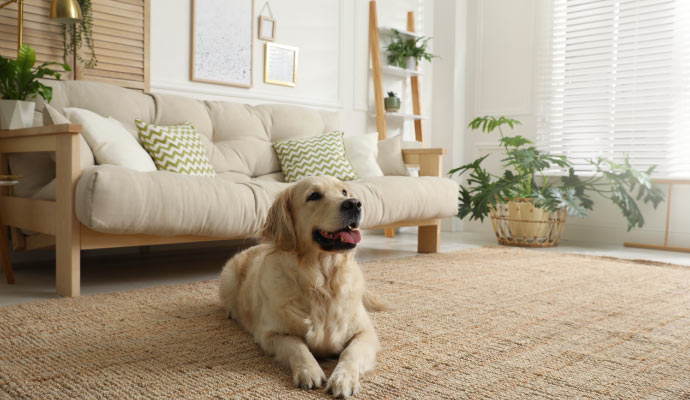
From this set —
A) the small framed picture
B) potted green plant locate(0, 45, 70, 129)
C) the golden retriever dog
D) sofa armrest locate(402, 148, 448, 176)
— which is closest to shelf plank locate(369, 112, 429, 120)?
sofa armrest locate(402, 148, 448, 176)

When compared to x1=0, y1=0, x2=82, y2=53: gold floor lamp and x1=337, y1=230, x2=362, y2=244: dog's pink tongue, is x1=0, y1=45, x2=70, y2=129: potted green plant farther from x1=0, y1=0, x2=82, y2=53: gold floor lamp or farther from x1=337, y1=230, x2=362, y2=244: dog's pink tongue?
x1=337, y1=230, x2=362, y2=244: dog's pink tongue

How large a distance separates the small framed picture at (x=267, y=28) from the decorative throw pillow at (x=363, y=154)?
994mm

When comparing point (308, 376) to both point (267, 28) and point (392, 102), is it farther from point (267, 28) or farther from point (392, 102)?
point (392, 102)

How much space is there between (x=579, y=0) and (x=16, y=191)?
14.5 ft

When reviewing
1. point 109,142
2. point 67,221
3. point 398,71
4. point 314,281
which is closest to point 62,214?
point 67,221

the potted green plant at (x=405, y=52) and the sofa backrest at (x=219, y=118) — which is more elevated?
the potted green plant at (x=405, y=52)

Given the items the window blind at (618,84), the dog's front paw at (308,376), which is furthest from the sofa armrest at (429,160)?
the dog's front paw at (308,376)

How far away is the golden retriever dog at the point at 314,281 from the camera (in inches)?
52.9

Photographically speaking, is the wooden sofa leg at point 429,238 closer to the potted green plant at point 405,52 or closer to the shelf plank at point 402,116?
the shelf plank at point 402,116

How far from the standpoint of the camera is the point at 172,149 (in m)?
2.69

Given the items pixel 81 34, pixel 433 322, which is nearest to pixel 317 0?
pixel 81 34

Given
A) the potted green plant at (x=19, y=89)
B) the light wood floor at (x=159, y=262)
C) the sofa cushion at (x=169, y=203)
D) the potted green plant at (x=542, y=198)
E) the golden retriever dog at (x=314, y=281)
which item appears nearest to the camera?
the golden retriever dog at (x=314, y=281)

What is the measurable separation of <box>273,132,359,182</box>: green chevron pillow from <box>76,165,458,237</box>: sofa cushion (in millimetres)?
443

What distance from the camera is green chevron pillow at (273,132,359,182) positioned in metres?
3.22
